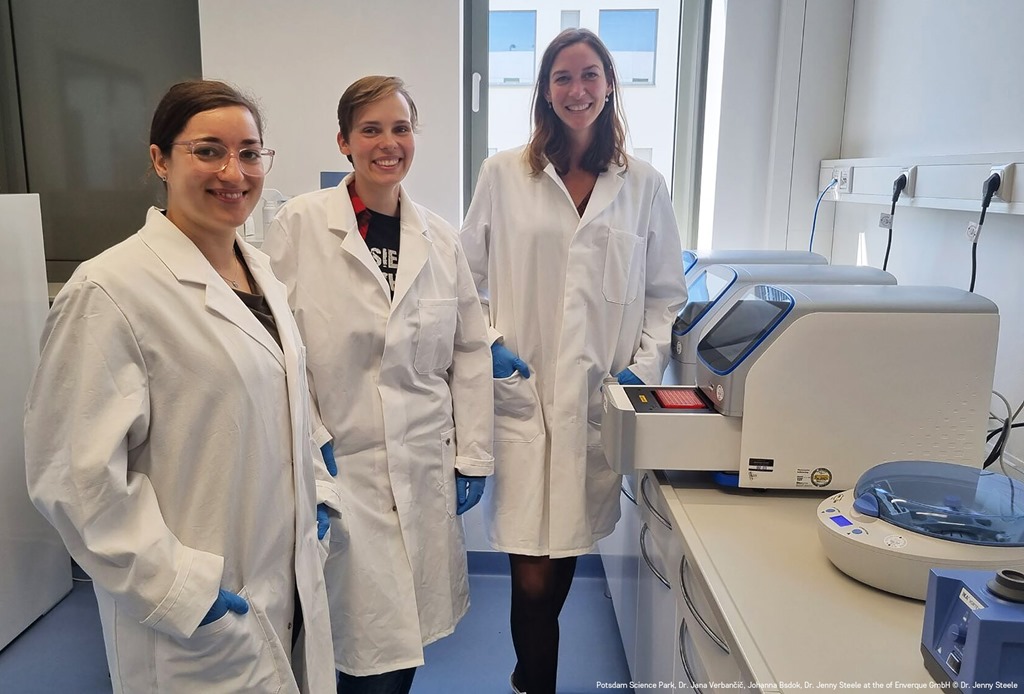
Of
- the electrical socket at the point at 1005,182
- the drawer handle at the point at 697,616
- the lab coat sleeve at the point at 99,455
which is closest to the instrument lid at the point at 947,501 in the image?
the drawer handle at the point at 697,616

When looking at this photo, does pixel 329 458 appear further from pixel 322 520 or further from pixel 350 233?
pixel 350 233

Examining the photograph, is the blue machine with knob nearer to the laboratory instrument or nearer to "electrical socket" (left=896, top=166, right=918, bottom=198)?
the laboratory instrument

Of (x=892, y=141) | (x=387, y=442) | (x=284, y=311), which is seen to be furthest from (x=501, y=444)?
(x=892, y=141)

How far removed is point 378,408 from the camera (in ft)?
4.88

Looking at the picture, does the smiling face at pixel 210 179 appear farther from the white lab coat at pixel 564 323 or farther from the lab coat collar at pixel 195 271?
the white lab coat at pixel 564 323

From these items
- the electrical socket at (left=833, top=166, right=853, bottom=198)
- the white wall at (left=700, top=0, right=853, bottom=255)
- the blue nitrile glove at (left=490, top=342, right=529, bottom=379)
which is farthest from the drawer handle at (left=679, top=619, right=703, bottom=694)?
the white wall at (left=700, top=0, right=853, bottom=255)

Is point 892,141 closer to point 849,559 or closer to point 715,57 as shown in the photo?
point 715,57

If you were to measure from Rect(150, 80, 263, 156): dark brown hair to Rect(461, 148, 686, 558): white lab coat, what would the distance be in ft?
2.51

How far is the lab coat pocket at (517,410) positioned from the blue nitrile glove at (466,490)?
15 cm

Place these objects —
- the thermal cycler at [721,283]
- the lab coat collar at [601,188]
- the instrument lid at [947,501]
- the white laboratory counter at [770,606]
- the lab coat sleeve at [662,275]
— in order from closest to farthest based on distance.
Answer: the white laboratory counter at [770,606] < the instrument lid at [947,501] < the thermal cycler at [721,283] < the lab coat collar at [601,188] < the lab coat sleeve at [662,275]

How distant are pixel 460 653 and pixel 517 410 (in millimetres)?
884

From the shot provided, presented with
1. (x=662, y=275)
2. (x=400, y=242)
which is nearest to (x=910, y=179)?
(x=662, y=275)

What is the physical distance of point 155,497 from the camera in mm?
1045

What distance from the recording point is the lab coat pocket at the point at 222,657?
1065 mm
